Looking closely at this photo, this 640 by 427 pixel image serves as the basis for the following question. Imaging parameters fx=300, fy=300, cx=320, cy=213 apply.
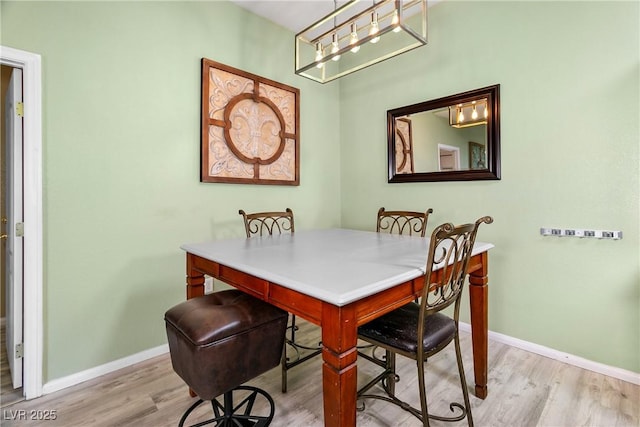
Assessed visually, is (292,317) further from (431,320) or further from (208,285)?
(431,320)

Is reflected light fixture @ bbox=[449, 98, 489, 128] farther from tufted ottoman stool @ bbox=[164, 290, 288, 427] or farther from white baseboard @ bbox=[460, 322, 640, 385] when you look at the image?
tufted ottoman stool @ bbox=[164, 290, 288, 427]

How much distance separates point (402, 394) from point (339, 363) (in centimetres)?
108

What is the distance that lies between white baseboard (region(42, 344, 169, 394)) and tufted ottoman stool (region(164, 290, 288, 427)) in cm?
105

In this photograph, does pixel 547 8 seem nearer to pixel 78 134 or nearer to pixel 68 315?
pixel 78 134

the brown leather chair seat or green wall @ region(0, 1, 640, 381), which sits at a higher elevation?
green wall @ region(0, 1, 640, 381)

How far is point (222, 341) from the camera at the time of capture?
1.18 m

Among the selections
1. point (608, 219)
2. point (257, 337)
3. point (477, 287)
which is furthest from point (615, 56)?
point (257, 337)

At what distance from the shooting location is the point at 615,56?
1.88 m

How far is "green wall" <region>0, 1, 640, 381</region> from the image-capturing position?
72.5 inches

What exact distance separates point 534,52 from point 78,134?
3156mm

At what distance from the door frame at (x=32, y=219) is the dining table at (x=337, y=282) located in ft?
2.86

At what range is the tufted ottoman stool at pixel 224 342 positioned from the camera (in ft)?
3.80

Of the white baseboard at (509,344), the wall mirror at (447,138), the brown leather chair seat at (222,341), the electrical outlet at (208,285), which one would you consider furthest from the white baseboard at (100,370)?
the wall mirror at (447,138)

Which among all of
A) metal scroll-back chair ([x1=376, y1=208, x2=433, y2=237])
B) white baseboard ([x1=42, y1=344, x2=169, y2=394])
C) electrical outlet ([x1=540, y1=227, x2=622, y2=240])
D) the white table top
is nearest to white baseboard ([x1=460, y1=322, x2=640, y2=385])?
electrical outlet ([x1=540, y1=227, x2=622, y2=240])
